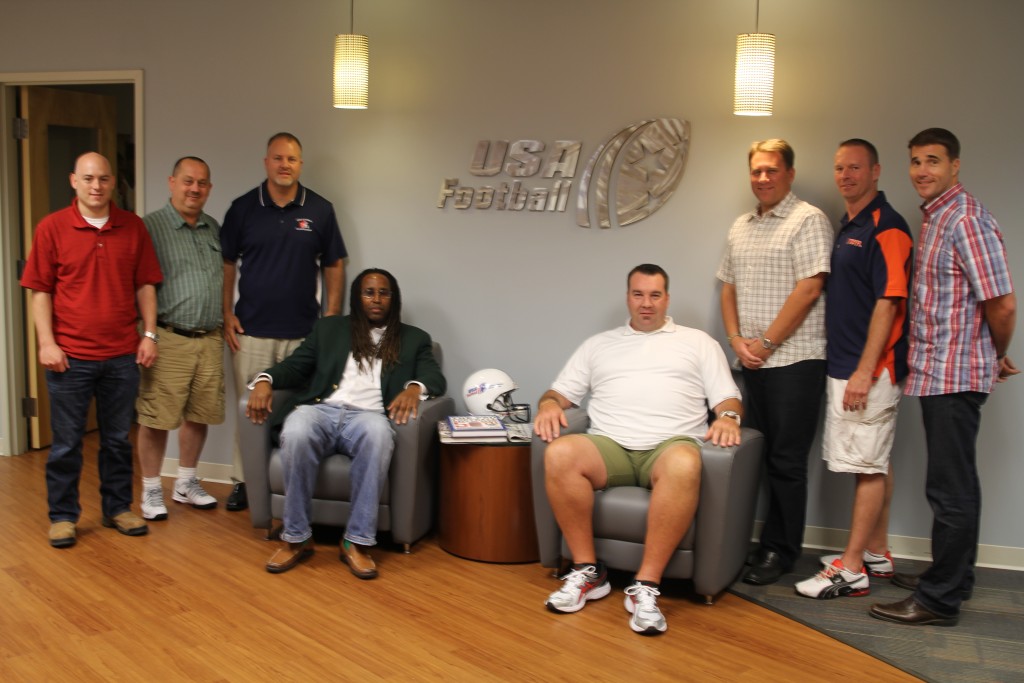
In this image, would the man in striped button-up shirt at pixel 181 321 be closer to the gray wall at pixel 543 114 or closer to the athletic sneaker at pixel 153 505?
the athletic sneaker at pixel 153 505

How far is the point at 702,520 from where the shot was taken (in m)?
3.40

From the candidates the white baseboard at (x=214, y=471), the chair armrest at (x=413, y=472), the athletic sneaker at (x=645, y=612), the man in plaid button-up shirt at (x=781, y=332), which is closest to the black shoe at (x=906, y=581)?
the man in plaid button-up shirt at (x=781, y=332)

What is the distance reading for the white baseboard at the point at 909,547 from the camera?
A: 395 centimetres

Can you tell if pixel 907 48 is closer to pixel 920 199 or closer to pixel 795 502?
pixel 920 199

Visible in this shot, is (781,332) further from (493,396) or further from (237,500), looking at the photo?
(237,500)

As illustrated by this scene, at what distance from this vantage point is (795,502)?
3.78 meters

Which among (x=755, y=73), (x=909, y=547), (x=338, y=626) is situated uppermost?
(x=755, y=73)

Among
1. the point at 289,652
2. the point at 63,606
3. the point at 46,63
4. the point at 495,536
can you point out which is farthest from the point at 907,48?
the point at 46,63

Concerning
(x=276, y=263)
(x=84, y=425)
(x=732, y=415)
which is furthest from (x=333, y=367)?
(x=732, y=415)

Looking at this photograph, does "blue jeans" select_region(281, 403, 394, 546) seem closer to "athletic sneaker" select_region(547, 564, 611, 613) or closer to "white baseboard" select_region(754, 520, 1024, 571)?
"athletic sneaker" select_region(547, 564, 611, 613)

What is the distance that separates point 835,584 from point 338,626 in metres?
1.79

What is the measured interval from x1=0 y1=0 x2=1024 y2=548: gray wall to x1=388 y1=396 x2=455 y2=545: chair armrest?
2.10 ft

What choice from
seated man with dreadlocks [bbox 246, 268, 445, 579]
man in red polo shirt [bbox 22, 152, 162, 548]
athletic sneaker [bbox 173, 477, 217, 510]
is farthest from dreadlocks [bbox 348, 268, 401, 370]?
athletic sneaker [bbox 173, 477, 217, 510]

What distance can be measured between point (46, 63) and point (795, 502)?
4284 mm
